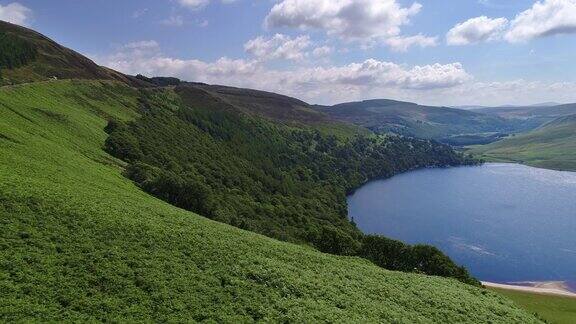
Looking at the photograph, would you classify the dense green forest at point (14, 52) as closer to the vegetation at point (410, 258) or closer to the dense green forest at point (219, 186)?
the dense green forest at point (219, 186)

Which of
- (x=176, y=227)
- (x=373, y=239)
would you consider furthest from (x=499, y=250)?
(x=176, y=227)

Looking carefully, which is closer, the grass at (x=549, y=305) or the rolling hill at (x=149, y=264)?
the rolling hill at (x=149, y=264)

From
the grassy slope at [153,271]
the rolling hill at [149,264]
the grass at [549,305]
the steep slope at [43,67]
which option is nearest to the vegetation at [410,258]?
the rolling hill at [149,264]

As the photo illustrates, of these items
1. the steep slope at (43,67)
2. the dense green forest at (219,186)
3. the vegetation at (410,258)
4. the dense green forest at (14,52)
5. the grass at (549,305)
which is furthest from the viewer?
the dense green forest at (14,52)

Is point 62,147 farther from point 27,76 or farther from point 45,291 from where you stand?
point 27,76

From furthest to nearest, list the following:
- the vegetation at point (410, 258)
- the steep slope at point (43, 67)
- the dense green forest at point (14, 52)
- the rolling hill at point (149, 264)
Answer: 1. the dense green forest at point (14, 52)
2. the steep slope at point (43, 67)
3. the vegetation at point (410, 258)
4. the rolling hill at point (149, 264)

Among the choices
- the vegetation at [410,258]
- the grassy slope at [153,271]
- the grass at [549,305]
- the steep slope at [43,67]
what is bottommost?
the grass at [549,305]

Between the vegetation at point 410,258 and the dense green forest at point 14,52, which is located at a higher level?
the dense green forest at point 14,52
